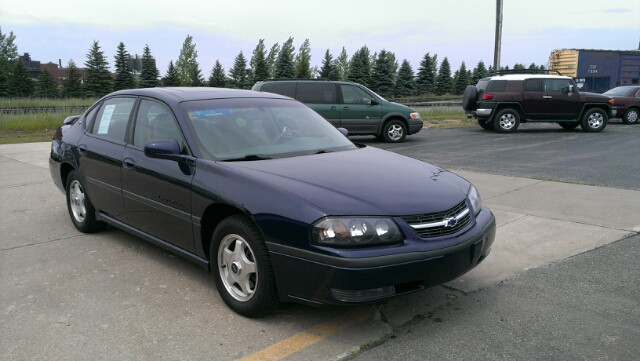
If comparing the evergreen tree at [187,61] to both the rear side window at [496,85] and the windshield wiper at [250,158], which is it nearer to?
the rear side window at [496,85]

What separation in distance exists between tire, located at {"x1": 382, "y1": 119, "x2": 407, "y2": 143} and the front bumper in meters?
11.9

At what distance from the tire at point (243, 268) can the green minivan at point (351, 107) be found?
11.0 metres

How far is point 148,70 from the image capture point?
4825cm

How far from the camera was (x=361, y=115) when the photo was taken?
1491 cm

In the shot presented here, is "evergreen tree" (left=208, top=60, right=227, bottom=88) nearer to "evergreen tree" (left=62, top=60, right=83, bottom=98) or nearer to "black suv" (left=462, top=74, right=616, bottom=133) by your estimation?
"evergreen tree" (left=62, top=60, right=83, bottom=98)

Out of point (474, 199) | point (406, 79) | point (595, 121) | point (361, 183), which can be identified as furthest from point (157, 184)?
point (406, 79)

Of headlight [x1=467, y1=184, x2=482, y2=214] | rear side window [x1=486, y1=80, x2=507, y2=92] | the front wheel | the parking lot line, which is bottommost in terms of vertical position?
the parking lot line

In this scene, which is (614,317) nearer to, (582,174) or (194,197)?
(194,197)

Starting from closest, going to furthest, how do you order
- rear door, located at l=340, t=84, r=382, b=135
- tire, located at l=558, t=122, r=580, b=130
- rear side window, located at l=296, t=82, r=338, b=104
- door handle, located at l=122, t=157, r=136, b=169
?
1. door handle, located at l=122, t=157, r=136, b=169
2. rear side window, located at l=296, t=82, r=338, b=104
3. rear door, located at l=340, t=84, r=382, b=135
4. tire, located at l=558, t=122, r=580, b=130

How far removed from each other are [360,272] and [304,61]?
5284 centimetres

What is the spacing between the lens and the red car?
2078 cm

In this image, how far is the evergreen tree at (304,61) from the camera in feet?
175

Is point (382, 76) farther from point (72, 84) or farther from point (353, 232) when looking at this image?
point (353, 232)

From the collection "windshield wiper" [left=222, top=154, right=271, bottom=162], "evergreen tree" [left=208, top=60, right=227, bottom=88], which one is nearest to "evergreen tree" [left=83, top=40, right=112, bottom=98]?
"evergreen tree" [left=208, top=60, right=227, bottom=88]
